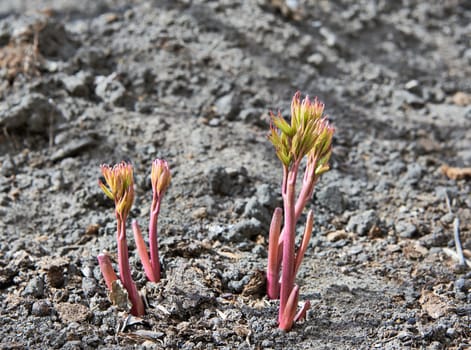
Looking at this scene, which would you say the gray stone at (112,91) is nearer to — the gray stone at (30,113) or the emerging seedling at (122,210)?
the gray stone at (30,113)

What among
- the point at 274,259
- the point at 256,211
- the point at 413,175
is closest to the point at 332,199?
the point at 256,211

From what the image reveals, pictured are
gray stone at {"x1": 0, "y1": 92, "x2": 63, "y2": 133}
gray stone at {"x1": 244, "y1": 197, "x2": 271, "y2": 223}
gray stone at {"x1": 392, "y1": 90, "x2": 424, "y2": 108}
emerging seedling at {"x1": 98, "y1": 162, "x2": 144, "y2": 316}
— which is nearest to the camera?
emerging seedling at {"x1": 98, "y1": 162, "x2": 144, "y2": 316}

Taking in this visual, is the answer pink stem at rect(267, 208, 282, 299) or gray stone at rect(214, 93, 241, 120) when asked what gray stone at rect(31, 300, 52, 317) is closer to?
pink stem at rect(267, 208, 282, 299)

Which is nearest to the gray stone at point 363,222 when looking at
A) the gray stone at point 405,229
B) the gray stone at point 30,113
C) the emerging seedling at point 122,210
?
the gray stone at point 405,229

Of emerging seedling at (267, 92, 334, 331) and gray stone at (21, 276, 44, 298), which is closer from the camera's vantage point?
emerging seedling at (267, 92, 334, 331)

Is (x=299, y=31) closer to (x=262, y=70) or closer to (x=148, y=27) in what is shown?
(x=262, y=70)

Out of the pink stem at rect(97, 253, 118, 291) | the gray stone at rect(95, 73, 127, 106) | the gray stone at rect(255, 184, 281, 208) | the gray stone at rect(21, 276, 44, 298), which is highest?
the gray stone at rect(95, 73, 127, 106)

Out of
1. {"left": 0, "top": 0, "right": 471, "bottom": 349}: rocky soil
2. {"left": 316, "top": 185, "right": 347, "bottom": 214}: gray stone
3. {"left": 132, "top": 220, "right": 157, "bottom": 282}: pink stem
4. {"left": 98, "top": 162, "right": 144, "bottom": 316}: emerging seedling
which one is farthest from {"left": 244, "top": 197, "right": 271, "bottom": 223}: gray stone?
{"left": 98, "top": 162, "right": 144, "bottom": 316}: emerging seedling

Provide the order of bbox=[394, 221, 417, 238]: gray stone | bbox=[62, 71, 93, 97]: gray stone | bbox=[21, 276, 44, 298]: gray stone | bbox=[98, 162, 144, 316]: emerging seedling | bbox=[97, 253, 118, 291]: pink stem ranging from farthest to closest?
bbox=[62, 71, 93, 97]: gray stone
bbox=[394, 221, 417, 238]: gray stone
bbox=[21, 276, 44, 298]: gray stone
bbox=[97, 253, 118, 291]: pink stem
bbox=[98, 162, 144, 316]: emerging seedling
